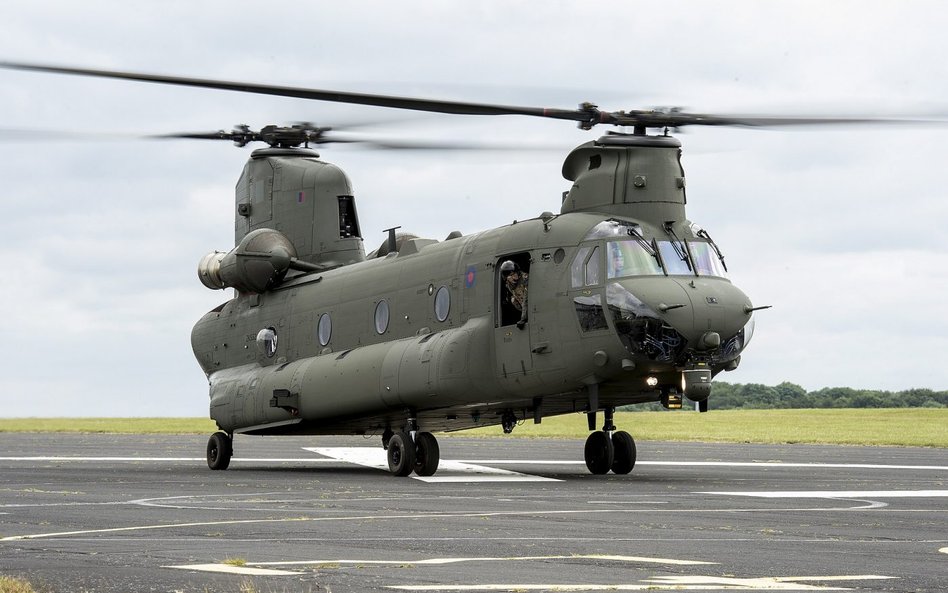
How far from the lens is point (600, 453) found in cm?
2742

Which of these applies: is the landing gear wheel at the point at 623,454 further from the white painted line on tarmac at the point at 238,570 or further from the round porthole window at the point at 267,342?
the white painted line on tarmac at the point at 238,570

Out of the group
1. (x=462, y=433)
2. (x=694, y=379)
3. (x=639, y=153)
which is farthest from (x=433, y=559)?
(x=462, y=433)

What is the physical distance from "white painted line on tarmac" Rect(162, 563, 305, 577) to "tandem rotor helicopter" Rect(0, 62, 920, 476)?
41.0 feet

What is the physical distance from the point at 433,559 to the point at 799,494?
10.9 m

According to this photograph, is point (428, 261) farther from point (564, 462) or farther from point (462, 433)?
point (462, 433)

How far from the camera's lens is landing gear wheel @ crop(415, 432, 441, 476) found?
89.9 feet

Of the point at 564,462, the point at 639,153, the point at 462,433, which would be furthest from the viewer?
the point at 462,433

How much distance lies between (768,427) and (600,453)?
30259 mm

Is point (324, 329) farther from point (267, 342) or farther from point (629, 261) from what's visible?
point (629, 261)

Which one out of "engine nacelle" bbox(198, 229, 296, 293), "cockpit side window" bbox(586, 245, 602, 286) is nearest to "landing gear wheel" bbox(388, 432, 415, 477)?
"cockpit side window" bbox(586, 245, 602, 286)

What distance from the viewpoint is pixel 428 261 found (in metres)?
29.2

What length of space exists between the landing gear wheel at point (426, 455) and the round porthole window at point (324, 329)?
5035mm

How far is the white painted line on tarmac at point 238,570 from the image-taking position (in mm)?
11673

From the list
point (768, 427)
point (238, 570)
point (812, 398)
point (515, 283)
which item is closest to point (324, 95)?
point (515, 283)
